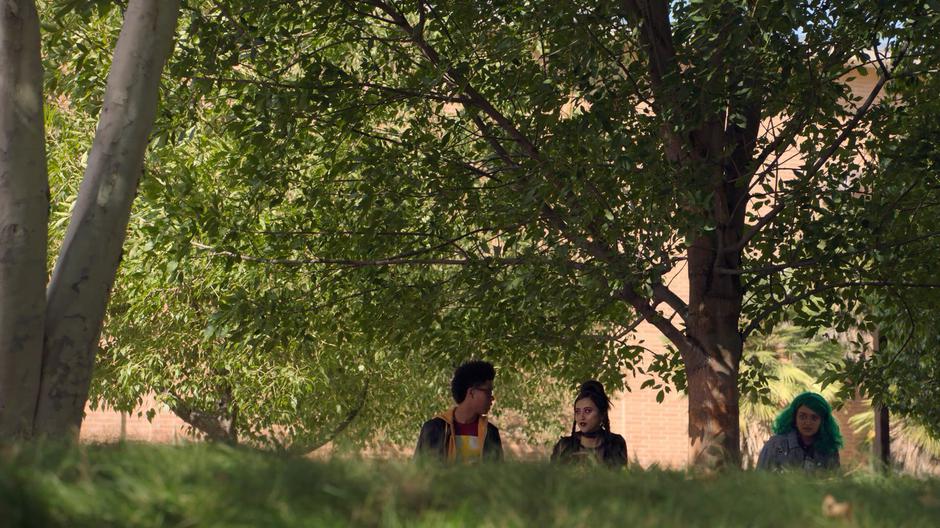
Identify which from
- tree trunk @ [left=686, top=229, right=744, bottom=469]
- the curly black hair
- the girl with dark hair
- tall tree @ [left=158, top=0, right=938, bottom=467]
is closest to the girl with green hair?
tall tree @ [left=158, top=0, right=938, bottom=467]

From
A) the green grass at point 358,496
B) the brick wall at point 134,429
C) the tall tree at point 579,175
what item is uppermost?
the tall tree at point 579,175

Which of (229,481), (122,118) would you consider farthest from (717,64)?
(229,481)

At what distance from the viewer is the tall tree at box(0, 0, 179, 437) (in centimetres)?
452

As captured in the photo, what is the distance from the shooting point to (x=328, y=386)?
18.1 metres

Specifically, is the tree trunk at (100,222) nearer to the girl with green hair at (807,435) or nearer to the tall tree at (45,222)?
the tall tree at (45,222)

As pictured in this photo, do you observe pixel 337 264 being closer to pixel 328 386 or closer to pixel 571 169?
pixel 571 169

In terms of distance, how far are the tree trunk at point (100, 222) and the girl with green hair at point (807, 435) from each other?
5.19 metres

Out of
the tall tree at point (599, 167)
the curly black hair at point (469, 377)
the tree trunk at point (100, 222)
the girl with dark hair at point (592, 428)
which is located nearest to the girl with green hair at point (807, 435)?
the tall tree at point (599, 167)

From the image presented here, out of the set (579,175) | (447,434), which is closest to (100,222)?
(447,434)

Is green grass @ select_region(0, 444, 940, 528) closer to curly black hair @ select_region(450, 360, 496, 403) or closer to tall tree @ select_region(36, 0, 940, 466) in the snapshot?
curly black hair @ select_region(450, 360, 496, 403)

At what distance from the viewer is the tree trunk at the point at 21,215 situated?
14.7ft

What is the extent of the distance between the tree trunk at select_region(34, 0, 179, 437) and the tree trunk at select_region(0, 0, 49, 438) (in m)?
0.10

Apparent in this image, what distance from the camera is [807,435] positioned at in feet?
27.2

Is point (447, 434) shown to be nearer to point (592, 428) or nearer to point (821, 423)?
point (592, 428)
